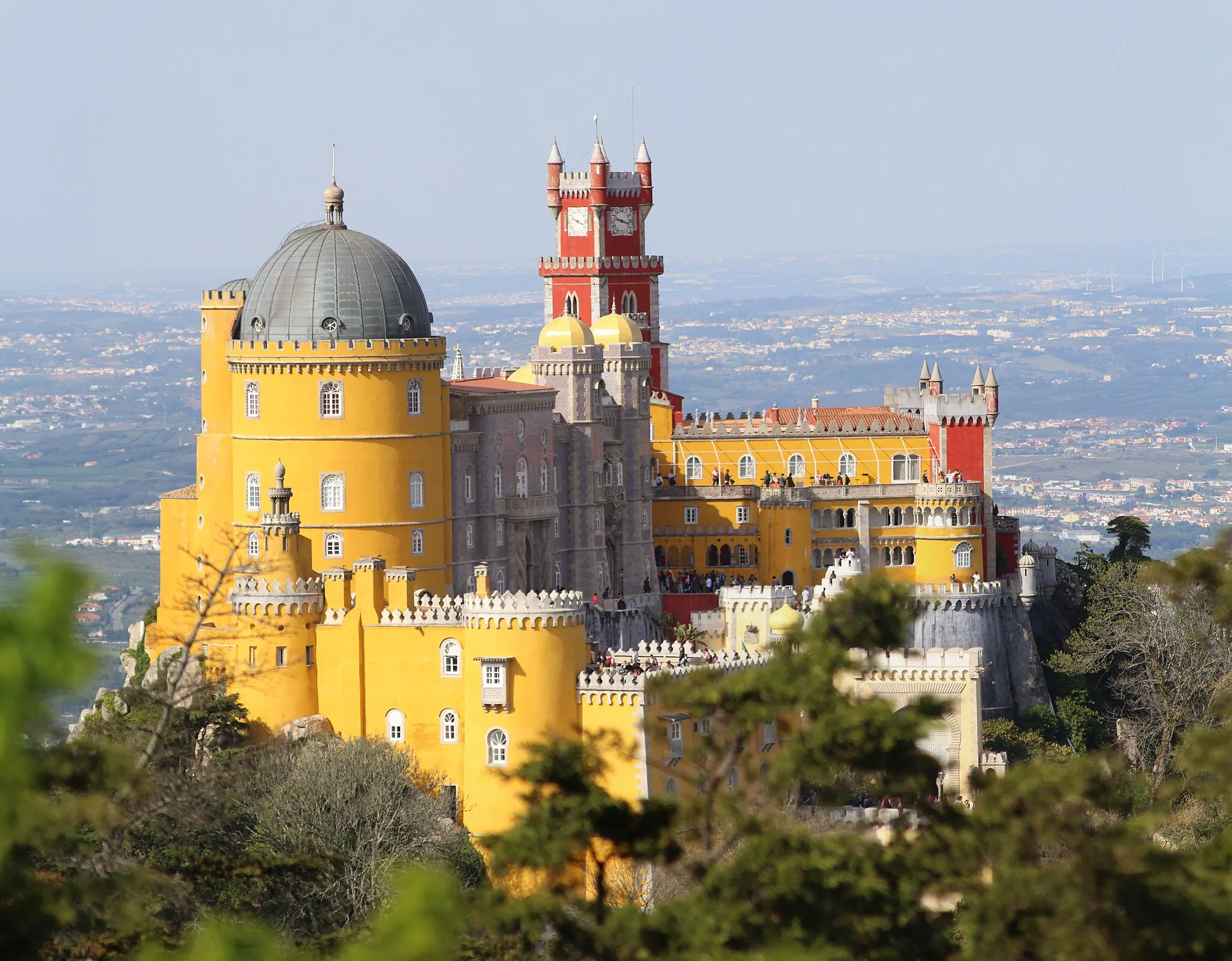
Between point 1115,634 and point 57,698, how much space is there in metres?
70.0

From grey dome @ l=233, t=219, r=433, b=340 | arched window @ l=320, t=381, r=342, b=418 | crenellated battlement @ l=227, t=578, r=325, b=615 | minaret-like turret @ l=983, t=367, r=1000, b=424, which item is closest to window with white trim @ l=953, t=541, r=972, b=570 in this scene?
minaret-like turret @ l=983, t=367, r=1000, b=424

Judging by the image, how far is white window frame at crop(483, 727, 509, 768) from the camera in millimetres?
72812

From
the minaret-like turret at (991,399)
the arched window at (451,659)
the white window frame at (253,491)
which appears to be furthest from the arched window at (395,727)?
the minaret-like turret at (991,399)

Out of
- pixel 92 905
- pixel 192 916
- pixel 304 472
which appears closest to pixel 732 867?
pixel 92 905

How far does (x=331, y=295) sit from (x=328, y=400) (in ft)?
9.86

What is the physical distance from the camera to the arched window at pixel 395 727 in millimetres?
74938

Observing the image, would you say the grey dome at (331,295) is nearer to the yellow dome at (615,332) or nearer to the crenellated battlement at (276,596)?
the crenellated battlement at (276,596)

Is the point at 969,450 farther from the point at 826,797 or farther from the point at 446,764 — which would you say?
the point at 826,797

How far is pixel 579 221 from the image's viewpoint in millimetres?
117500

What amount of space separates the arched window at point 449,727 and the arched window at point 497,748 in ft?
5.37

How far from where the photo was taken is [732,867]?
3922 cm

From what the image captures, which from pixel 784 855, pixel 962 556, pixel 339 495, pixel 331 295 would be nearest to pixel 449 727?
pixel 339 495

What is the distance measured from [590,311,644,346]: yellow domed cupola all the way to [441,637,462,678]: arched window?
24603 millimetres

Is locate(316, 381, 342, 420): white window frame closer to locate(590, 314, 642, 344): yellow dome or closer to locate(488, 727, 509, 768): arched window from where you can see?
locate(488, 727, 509, 768): arched window
